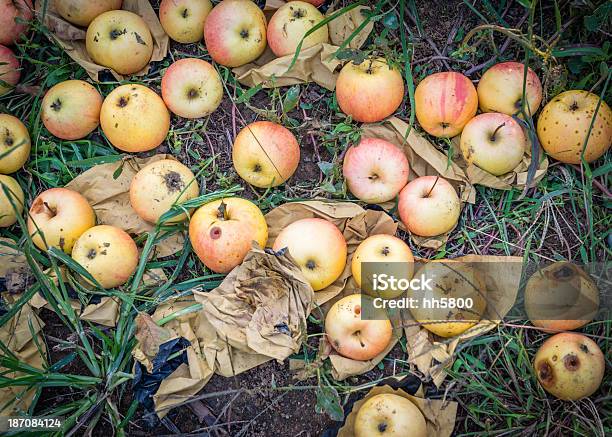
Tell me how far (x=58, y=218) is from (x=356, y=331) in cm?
146

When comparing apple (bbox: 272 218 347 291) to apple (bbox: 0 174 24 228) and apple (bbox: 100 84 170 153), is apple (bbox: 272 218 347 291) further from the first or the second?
apple (bbox: 0 174 24 228)

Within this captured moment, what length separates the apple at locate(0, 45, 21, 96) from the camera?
3020mm

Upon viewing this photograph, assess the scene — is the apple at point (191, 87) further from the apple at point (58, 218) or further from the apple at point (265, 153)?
the apple at point (58, 218)

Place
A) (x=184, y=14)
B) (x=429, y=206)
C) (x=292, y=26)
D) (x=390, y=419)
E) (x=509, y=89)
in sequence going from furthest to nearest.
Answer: (x=184, y=14) → (x=292, y=26) → (x=509, y=89) → (x=429, y=206) → (x=390, y=419)

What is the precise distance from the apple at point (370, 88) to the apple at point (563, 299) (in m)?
1.08

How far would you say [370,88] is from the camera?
276 cm

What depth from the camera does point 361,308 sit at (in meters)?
2.58

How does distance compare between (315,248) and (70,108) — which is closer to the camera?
(315,248)

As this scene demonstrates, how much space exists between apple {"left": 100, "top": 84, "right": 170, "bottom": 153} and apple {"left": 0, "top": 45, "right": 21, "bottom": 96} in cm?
58

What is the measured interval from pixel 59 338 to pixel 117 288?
1.19 ft

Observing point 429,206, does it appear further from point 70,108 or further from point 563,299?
point 70,108

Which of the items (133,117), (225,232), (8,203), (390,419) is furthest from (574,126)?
(8,203)

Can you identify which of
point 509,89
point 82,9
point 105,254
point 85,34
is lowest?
point 105,254

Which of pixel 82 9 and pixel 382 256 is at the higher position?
pixel 82 9
